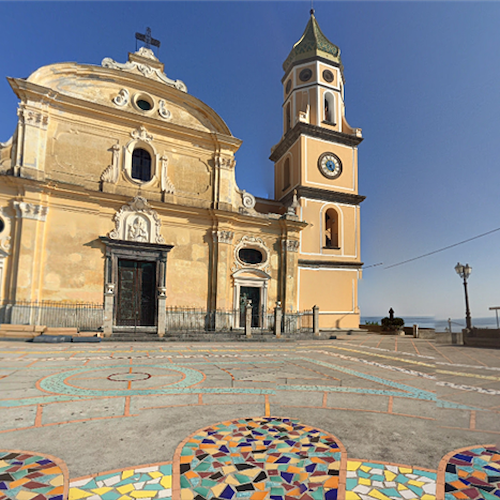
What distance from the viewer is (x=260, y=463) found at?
2809mm

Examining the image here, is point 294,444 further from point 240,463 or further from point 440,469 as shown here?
point 440,469

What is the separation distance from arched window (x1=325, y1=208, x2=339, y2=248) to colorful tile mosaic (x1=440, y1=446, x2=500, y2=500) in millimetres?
21213

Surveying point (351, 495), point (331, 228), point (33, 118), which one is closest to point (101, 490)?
point (351, 495)

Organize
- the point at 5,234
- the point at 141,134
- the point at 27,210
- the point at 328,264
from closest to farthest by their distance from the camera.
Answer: the point at 5,234 < the point at 27,210 < the point at 141,134 < the point at 328,264

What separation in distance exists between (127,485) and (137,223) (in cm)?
1578

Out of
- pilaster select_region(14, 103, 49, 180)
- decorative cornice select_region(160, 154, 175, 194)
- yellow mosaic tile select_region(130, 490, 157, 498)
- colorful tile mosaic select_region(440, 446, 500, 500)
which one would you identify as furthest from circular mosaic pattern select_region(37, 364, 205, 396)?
decorative cornice select_region(160, 154, 175, 194)

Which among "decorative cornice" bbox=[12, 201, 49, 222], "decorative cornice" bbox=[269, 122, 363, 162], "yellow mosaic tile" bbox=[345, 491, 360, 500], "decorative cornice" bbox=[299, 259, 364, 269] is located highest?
"decorative cornice" bbox=[269, 122, 363, 162]

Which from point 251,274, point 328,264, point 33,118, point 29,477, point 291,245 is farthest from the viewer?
point 328,264

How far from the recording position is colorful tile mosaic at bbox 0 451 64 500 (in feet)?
7.56

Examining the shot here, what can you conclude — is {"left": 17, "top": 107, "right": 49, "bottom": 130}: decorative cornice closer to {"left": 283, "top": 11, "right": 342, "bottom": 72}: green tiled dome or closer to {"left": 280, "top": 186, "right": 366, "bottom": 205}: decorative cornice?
{"left": 280, "top": 186, "right": 366, "bottom": 205}: decorative cornice

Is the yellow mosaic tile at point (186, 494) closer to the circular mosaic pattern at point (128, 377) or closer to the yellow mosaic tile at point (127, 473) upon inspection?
the yellow mosaic tile at point (127, 473)

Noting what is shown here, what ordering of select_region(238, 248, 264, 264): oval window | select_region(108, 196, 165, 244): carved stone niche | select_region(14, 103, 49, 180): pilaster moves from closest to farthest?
select_region(14, 103, 49, 180): pilaster, select_region(108, 196, 165, 244): carved stone niche, select_region(238, 248, 264, 264): oval window

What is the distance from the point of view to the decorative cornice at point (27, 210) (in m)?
14.4

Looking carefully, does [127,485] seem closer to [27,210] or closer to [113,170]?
[27,210]
